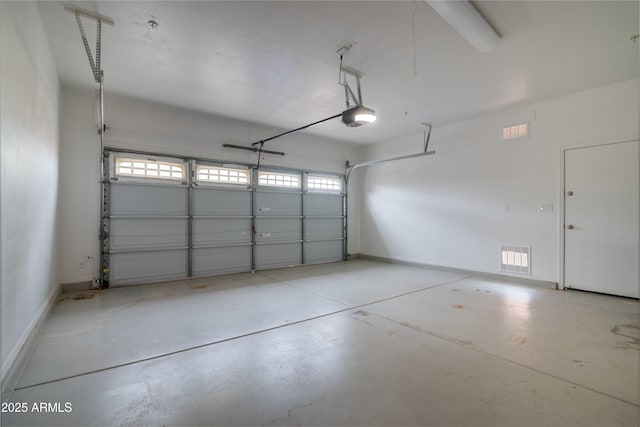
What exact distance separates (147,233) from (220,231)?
4.21 ft

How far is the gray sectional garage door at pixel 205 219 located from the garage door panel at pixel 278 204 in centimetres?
2

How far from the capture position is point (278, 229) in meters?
6.59

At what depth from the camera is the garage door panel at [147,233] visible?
4.80 metres

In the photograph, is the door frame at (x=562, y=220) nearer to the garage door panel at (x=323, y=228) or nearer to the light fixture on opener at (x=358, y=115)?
the light fixture on opener at (x=358, y=115)

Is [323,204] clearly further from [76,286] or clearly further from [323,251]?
[76,286]

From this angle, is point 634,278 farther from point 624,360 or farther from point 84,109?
point 84,109

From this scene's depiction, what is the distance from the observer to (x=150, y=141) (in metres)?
5.09

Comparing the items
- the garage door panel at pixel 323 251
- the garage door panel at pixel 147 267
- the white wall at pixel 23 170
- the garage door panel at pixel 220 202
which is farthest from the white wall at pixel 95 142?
the garage door panel at pixel 323 251

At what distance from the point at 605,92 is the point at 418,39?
3312 mm

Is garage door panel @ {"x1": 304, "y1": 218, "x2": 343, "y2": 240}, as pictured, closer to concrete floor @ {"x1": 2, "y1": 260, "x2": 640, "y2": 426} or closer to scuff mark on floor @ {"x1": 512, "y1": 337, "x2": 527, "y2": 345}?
concrete floor @ {"x1": 2, "y1": 260, "x2": 640, "y2": 426}

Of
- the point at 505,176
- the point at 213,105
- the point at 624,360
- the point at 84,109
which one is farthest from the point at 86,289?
the point at 505,176

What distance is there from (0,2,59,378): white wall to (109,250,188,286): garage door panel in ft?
4.08

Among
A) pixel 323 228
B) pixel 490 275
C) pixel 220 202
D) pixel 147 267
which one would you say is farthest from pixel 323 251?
pixel 147 267

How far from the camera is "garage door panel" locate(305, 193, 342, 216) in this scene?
7.15 meters
